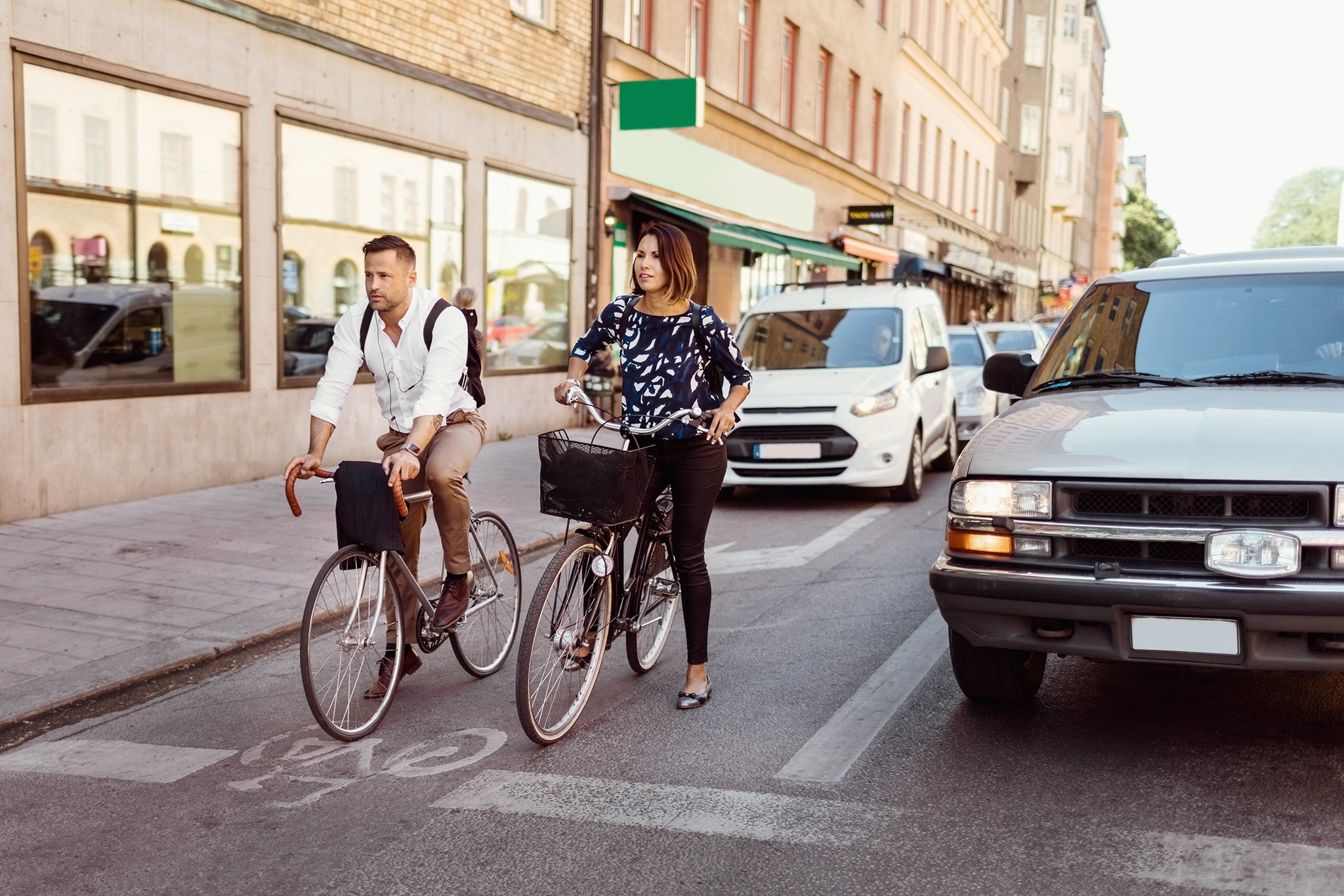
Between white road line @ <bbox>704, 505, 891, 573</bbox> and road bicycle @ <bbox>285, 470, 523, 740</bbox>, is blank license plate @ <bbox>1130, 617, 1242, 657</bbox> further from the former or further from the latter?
white road line @ <bbox>704, 505, 891, 573</bbox>

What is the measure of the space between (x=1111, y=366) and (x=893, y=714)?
165 centimetres

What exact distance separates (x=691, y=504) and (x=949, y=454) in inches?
366

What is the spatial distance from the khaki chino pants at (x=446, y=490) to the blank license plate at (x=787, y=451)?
5877 mm

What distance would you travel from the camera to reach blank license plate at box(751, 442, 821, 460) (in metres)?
11.0

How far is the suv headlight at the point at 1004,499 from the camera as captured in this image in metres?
4.40

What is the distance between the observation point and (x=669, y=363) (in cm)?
509

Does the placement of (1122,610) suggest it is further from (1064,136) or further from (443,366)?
(1064,136)

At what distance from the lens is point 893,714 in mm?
5035

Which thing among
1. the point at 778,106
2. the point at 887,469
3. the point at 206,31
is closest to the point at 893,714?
the point at 887,469

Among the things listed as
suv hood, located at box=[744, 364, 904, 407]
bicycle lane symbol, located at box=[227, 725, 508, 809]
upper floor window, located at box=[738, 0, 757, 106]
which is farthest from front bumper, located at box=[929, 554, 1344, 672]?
upper floor window, located at box=[738, 0, 757, 106]

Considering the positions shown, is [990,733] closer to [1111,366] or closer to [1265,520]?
[1265,520]

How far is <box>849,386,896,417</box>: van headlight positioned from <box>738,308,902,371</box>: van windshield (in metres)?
0.62

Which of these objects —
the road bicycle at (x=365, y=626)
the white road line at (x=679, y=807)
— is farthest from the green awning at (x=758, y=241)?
the white road line at (x=679, y=807)

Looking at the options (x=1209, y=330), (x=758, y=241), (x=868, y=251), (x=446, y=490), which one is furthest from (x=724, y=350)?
(x=868, y=251)
